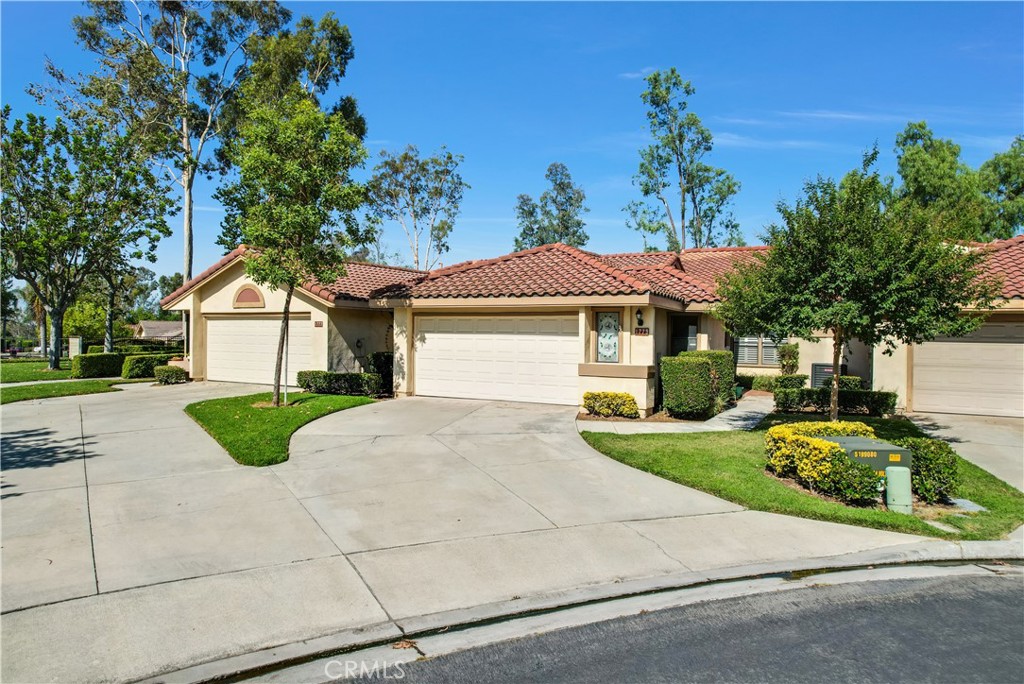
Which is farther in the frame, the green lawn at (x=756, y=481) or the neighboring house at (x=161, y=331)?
the neighboring house at (x=161, y=331)

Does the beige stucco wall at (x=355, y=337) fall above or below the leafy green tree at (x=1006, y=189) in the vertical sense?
below

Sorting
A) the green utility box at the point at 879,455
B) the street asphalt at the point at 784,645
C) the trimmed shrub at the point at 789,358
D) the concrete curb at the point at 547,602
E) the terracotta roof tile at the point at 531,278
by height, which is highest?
the terracotta roof tile at the point at 531,278

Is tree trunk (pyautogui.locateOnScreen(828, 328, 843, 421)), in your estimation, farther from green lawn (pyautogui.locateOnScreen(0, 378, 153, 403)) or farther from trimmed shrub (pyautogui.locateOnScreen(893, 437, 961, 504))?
green lawn (pyautogui.locateOnScreen(0, 378, 153, 403))

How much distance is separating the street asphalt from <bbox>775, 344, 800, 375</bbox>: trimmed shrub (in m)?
14.7

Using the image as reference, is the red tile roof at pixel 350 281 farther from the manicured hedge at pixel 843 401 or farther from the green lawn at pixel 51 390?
the manicured hedge at pixel 843 401

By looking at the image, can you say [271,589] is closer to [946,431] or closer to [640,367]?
[640,367]

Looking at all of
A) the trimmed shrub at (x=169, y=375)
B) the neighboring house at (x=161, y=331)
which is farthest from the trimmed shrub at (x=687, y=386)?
the neighboring house at (x=161, y=331)

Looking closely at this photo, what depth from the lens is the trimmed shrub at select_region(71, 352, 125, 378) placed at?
2330 centimetres

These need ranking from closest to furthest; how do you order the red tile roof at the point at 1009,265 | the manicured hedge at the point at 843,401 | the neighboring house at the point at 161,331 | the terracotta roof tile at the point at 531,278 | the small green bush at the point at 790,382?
the red tile roof at the point at 1009,265, the terracotta roof tile at the point at 531,278, the manicured hedge at the point at 843,401, the small green bush at the point at 790,382, the neighboring house at the point at 161,331

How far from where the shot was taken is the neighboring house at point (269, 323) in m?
17.9

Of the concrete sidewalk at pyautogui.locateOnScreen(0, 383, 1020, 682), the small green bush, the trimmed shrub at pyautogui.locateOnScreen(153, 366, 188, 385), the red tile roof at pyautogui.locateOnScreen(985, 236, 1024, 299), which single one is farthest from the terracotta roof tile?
the trimmed shrub at pyautogui.locateOnScreen(153, 366, 188, 385)

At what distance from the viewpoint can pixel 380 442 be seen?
35.0ft

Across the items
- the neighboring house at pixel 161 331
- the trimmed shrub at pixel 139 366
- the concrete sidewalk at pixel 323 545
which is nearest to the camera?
the concrete sidewalk at pixel 323 545

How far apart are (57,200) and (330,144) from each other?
19506 millimetres
